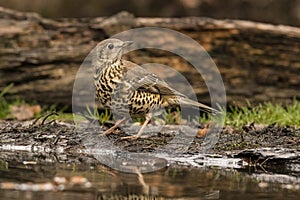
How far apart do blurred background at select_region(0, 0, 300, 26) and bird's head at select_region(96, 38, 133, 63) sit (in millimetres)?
9197

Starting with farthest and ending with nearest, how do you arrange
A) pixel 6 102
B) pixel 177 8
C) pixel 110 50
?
1. pixel 177 8
2. pixel 6 102
3. pixel 110 50

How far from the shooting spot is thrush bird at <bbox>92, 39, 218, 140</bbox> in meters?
7.21

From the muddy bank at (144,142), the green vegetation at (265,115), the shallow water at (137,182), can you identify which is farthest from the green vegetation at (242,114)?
the shallow water at (137,182)

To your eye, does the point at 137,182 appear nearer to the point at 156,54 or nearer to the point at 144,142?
the point at 144,142

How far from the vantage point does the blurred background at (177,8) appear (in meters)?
17.0

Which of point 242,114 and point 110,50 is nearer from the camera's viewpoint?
point 110,50

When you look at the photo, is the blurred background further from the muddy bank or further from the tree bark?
the muddy bank

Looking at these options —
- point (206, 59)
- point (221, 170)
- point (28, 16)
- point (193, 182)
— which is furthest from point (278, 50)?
point (193, 182)

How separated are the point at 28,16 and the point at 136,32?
163 centimetres

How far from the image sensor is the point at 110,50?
24.4 ft

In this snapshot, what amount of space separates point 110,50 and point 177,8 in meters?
11.5

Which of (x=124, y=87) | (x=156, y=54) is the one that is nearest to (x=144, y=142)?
(x=124, y=87)

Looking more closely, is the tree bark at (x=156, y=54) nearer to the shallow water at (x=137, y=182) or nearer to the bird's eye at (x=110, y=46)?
the bird's eye at (x=110, y=46)

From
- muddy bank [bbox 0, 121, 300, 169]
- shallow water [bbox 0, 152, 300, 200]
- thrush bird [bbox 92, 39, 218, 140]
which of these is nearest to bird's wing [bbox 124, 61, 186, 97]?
thrush bird [bbox 92, 39, 218, 140]
